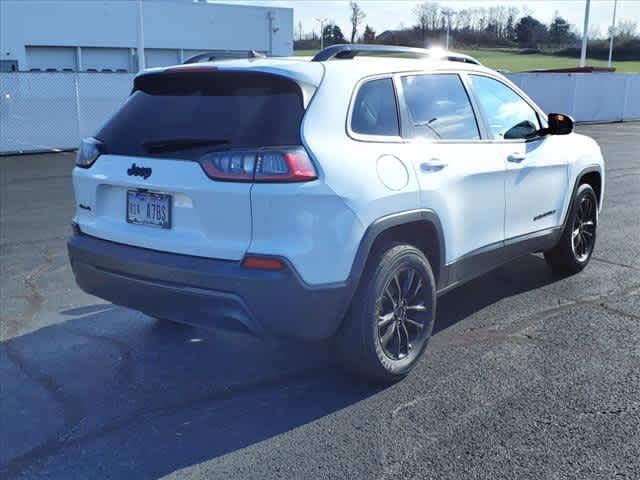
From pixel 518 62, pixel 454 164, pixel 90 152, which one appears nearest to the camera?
pixel 90 152

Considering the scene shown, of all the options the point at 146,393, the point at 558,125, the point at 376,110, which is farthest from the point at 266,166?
the point at 558,125

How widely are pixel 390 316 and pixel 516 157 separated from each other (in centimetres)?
176

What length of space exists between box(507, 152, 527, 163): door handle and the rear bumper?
204cm

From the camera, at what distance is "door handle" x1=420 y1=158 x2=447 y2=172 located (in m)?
4.15

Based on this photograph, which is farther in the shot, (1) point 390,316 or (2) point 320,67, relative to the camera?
(1) point 390,316

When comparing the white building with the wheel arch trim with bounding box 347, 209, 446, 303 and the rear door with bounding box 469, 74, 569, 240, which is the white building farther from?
the wheel arch trim with bounding box 347, 209, 446, 303

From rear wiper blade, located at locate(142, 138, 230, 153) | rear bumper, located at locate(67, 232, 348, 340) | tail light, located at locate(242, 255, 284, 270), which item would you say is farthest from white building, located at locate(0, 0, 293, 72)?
tail light, located at locate(242, 255, 284, 270)

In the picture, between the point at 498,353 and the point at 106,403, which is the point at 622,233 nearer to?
the point at 498,353

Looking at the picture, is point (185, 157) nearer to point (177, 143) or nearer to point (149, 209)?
point (177, 143)

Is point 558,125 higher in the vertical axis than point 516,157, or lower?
higher

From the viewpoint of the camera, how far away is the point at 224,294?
353 centimetres

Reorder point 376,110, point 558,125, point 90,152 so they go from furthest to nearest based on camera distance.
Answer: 1. point 558,125
2. point 90,152
3. point 376,110

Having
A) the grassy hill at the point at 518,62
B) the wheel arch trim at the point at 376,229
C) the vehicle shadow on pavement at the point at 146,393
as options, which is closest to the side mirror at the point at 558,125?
the vehicle shadow on pavement at the point at 146,393

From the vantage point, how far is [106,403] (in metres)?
3.95
